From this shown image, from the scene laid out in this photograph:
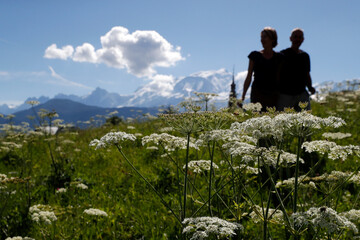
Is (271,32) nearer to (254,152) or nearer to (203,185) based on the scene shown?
(203,185)

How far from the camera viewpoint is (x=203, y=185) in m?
6.44

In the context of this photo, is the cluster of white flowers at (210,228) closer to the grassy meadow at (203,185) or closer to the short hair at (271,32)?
the grassy meadow at (203,185)

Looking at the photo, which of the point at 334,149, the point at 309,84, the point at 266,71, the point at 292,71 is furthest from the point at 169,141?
the point at 309,84

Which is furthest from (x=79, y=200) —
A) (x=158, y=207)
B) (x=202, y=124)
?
(x=202, y=124)

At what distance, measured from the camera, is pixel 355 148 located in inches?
113

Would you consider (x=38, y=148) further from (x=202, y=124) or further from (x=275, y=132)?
(x=275, y=132)

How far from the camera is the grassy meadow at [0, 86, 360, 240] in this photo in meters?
2.52

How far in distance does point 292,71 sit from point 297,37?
1.02 m

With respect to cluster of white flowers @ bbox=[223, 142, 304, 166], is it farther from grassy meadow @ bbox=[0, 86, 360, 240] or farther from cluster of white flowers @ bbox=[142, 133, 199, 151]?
cluster of white flowers @ bbox=[142, 133, 199, 151]

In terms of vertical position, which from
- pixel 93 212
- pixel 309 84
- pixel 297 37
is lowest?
pixel 93 212

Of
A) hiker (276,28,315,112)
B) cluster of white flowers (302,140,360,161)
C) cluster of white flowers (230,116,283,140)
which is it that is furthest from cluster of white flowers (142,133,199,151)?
hiker (276,28,315,112)

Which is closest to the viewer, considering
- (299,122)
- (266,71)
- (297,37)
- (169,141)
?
(299,122)

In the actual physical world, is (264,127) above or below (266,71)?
below

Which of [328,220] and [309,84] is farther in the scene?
[309,84]
